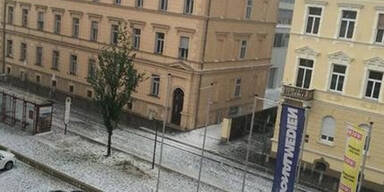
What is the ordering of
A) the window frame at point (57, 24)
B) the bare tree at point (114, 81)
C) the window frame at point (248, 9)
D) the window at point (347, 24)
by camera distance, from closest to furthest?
1. the window at point (347, 24)
2. the bare tree at point (114, 81)
3. the window frame at point (248, 9)
4. the window frame at point (57, 24)

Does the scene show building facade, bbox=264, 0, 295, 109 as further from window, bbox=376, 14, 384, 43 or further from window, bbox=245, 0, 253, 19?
window, bbox=376, 14, 384, 43

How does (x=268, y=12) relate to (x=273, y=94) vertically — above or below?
above

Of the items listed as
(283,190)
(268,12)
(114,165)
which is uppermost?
(268,12)

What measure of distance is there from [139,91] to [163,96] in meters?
3.07

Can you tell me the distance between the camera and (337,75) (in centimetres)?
3375

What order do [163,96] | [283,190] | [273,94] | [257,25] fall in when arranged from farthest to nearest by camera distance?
[273,94]
[257,25]
[163,96]
[283,190]

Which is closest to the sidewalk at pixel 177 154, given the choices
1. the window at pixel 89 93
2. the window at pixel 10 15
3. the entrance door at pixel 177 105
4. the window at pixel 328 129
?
the entrance door at pixel 177 105

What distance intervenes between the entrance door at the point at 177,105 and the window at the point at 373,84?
16.5 m

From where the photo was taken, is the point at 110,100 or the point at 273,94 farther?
the point at 273,94

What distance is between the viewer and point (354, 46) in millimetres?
32688

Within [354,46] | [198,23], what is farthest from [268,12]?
[354,46]

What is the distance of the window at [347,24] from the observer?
32.8 m

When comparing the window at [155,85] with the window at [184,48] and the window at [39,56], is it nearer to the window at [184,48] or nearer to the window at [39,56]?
the window at [184,48]

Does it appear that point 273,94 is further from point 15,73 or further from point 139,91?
point 15,73
